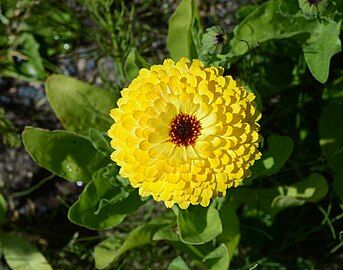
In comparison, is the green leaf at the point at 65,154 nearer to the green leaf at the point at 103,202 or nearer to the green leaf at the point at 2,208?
the green leaf at the point at 103,202

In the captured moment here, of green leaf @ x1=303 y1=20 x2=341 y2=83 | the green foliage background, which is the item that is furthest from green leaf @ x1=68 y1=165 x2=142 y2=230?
green leaf @ x1=303 y1=20 x2=341 y2=83

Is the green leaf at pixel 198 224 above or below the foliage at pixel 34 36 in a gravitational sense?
below

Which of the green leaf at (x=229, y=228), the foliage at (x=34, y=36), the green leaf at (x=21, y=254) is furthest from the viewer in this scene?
the foliage at (x=34, y=36)

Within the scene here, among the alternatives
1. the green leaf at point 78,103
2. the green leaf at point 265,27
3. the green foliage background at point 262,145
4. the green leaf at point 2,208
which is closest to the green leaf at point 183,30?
the green foliage background at point 262,145

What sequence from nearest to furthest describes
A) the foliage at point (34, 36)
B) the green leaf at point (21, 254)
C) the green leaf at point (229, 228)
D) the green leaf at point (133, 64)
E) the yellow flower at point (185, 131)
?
the yellow flower at point (185, 131), the green leaf at point (133, 64), the green leaf at point (229, 228), the green leaf at point (21, 254), the foliage at point (34, 36)

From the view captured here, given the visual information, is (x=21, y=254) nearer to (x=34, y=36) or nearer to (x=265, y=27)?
(x=34, y=36)

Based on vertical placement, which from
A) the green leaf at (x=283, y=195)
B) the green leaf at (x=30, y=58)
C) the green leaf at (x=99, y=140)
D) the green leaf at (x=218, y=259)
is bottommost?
the green leaf at (x=218, y=259)

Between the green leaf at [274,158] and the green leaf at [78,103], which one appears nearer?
the green leaf at [274,158]
